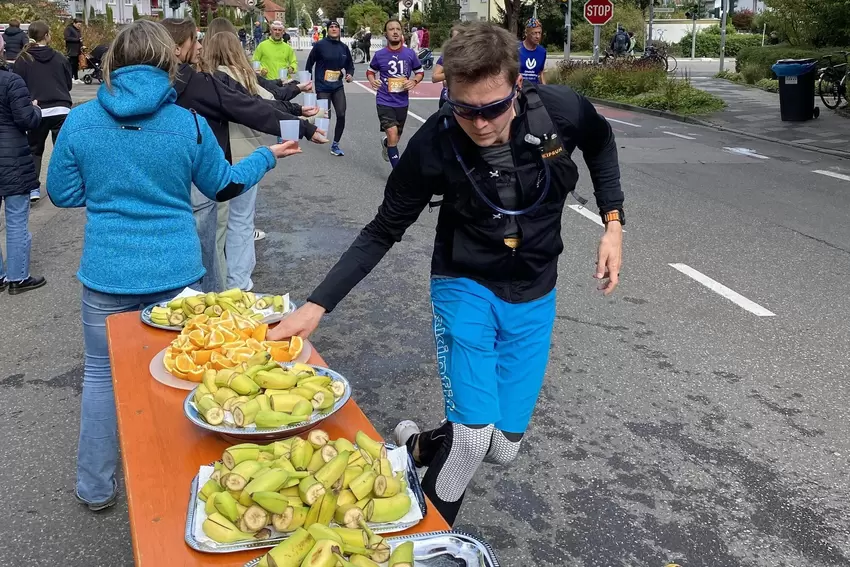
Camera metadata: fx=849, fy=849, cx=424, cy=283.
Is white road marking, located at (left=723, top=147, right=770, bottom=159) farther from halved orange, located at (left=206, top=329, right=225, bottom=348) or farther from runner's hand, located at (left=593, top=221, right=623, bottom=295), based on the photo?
halved orange, located at (left=206, top=329, right=225, bottom=348)

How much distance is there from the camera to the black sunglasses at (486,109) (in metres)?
2.63

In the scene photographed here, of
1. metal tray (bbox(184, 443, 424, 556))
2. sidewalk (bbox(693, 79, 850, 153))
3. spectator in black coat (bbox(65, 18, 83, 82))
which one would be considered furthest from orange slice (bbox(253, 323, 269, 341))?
spectator in black coat (bbox(65, 18, 83, 82))

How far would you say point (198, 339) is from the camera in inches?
114

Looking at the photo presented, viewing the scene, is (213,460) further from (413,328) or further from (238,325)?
(413,328)

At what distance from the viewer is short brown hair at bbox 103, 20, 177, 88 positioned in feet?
10.6

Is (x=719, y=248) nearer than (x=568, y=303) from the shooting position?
No

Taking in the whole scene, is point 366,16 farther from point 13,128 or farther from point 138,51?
point 138,51

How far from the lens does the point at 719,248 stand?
27.3 feet

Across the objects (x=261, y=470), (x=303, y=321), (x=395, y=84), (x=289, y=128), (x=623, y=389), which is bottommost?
(x=623, y=389)

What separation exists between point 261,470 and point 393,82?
10138mm

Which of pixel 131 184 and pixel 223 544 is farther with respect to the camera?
pixel 131 184

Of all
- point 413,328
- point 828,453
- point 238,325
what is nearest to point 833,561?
point 828,453

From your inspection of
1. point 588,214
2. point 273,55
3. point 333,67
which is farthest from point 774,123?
point 273,55

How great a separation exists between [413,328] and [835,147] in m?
12.0
